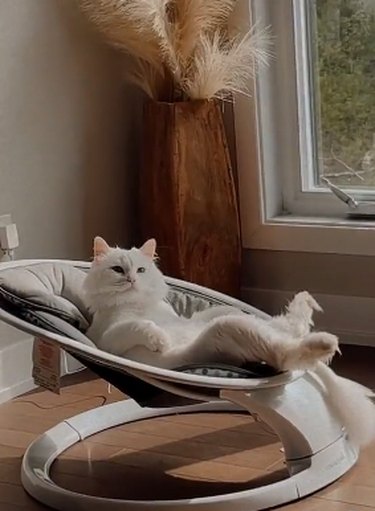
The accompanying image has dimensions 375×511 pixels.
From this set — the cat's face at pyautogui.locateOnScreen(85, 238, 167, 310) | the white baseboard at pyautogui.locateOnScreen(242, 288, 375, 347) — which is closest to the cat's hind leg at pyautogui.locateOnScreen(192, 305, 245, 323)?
the cat's face at pyautogui.locateOnScreen(85, 238, 167, 310)

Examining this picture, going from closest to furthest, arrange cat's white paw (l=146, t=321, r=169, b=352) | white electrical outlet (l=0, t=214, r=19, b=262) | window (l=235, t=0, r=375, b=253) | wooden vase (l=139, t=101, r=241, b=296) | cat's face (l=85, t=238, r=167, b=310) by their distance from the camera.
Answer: cat's white paw (l=146, t=321, r=169, b=352) < cat's face (l=85, t=238, r=167, b=310) < white electrical outlet (l=0, t=214, r=19, b=262) < wooden vase (l=139, t=101, r=241, b=296) < window (l=235, t=0, r=375, b=253)

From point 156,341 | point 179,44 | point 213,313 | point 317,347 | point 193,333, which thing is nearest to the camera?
point 317,347

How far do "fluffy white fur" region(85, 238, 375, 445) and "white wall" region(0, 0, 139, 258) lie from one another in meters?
0.66

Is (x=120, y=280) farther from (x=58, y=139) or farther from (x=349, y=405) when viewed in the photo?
(x=58, y=139)

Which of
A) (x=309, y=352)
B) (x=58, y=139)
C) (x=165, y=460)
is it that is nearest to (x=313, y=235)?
(x=58, y=139)

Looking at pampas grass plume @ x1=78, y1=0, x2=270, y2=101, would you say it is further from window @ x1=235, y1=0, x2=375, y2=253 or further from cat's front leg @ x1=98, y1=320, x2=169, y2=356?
cat's front leg @ x1=98, y1=320, x2=169, y2=356

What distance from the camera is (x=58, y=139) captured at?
3.15m

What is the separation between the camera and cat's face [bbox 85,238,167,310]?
7.93 feet

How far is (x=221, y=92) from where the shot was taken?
11.0ft

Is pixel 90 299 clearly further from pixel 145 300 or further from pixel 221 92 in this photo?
pixel 221 92

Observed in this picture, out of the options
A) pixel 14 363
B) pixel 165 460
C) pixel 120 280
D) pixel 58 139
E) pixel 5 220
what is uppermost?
A: pixel 58 139

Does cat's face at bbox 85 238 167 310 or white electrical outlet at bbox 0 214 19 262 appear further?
white electrical outlet at bbox 0 214 19 262

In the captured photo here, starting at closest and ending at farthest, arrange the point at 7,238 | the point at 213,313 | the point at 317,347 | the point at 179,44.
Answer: the point at 317,347 < the point at 213,313 < the point at 7,238 < the point at 179,44

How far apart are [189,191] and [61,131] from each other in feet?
1.43
